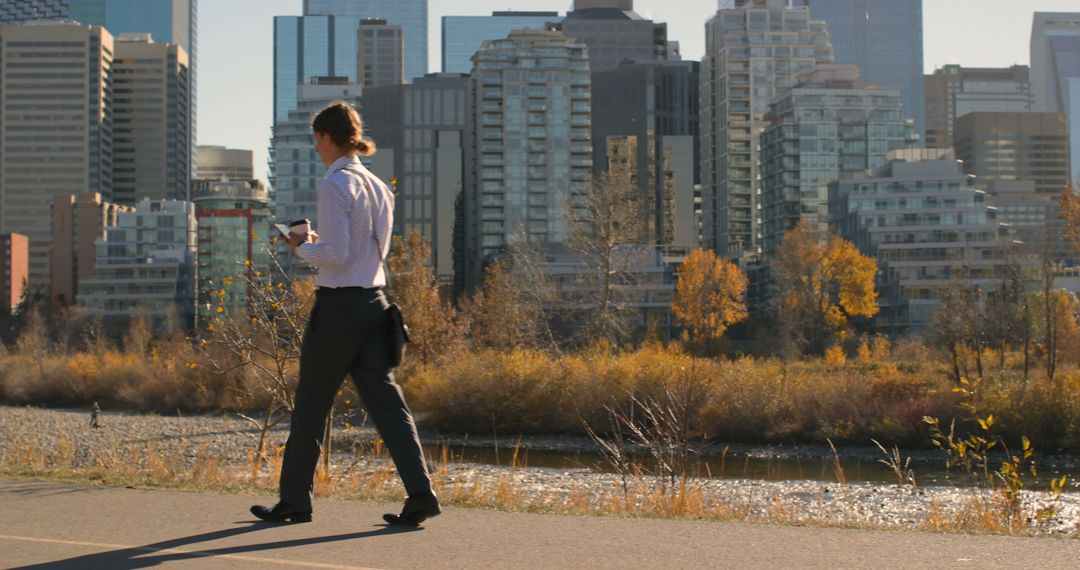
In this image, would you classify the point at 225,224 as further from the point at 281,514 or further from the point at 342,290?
the point at 342,290

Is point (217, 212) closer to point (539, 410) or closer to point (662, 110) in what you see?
point (662, 110)

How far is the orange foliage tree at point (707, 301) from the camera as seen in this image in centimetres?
8775

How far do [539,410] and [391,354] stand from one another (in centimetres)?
3585

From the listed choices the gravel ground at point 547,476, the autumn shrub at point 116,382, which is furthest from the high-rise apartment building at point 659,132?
the gravel ground at point 547,476

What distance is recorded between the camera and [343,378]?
23.0 feet

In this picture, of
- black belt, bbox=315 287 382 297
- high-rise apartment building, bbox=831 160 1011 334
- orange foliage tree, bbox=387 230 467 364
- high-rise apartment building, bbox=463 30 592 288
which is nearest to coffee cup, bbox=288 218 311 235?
black belt, bbox=315 287 382 297

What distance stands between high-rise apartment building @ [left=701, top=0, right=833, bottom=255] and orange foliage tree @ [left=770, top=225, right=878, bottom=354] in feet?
200

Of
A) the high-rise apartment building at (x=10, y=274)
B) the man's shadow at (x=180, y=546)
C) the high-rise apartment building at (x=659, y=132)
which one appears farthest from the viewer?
the high-rise apartment building at (x=10, y=274)

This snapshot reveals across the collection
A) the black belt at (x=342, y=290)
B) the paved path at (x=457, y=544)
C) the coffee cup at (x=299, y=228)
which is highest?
the coffee cup at (x=299, y=228)

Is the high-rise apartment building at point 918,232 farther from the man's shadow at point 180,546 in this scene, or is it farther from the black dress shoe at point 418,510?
the man's shadow at point 180,546

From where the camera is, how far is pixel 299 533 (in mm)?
6797

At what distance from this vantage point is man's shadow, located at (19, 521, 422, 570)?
601 centimetres

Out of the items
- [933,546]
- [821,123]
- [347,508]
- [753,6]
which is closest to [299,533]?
[347,508]

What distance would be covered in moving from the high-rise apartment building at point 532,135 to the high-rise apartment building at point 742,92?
2608 centimetres
